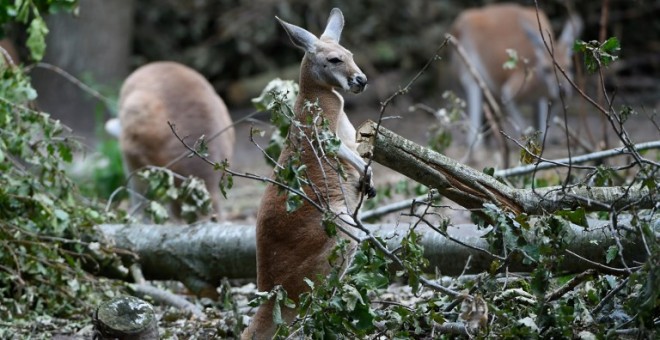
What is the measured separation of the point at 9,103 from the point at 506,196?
2.68m

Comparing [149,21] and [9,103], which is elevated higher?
[149,21]

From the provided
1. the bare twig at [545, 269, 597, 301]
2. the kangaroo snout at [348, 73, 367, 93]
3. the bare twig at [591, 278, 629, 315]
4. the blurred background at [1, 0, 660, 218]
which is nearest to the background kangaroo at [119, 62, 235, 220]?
the kangaroo snout at [348, 73, 367, 93]

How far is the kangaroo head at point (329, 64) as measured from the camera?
4664 millimetres

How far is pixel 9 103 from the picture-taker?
5.29 metres

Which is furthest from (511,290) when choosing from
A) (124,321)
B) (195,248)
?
(195,248)

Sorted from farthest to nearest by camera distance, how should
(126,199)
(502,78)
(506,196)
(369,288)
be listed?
1. (502,78)
2. (126,199)
3. (506,196)
4. (369,288)

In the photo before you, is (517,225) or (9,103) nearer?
(517,225)

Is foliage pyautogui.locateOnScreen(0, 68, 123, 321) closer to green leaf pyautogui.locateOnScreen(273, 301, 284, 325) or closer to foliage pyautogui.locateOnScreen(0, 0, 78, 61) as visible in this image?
foliage pyautogui.locateOnScreen(0, 0, 78, 61)

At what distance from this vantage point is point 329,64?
4.70 metres

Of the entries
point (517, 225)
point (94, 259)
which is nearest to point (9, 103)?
point (94, 259)

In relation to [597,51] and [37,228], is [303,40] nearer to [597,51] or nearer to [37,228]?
[597,51]

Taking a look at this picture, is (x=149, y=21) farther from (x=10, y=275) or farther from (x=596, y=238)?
(x=596, y=238)

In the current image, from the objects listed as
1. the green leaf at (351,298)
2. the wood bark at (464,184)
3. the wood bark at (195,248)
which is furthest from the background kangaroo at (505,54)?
the green leaf at (351,298)

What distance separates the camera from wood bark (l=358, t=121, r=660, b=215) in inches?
158
